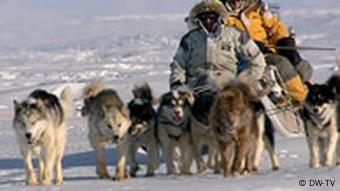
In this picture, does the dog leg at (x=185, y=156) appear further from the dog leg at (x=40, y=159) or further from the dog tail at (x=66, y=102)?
the dog leg at (x=40, y=159)

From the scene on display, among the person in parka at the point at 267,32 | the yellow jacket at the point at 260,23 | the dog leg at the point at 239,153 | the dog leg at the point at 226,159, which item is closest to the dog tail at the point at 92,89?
the dog leg at the point at 226,159

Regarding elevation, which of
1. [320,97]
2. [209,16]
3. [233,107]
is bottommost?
[233,107]

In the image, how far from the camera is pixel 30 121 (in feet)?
21.3

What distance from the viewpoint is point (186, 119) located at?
7.13 metres

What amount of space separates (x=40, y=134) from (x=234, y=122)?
4.66ft

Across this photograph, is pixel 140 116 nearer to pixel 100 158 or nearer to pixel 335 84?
pixel 100 158

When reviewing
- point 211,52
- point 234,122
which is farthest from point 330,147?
point 211,52

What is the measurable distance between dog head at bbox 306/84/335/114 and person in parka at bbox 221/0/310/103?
6.34ft

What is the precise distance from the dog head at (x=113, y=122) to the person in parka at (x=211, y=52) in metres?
0.94

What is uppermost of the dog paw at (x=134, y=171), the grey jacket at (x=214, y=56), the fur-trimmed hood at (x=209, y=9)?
the fur-trimmed hood at (x=209, y=9)

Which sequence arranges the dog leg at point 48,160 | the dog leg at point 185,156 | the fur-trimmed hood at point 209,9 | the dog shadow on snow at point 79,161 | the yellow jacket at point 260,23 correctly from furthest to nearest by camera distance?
the yellow jacket at point 260,23, the dog shadow on snow at point 79,161, the fur-trimmed hood at point 209,9, the dog leg at point 185,156, the dog leg at point 48,160

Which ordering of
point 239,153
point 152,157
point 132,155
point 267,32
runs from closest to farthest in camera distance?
point 239,153 < point 152,157 < point 132,155 < point 267,32

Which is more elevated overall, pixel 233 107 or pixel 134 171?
pixel 233 107

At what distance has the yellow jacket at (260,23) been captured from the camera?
9.17 metres
